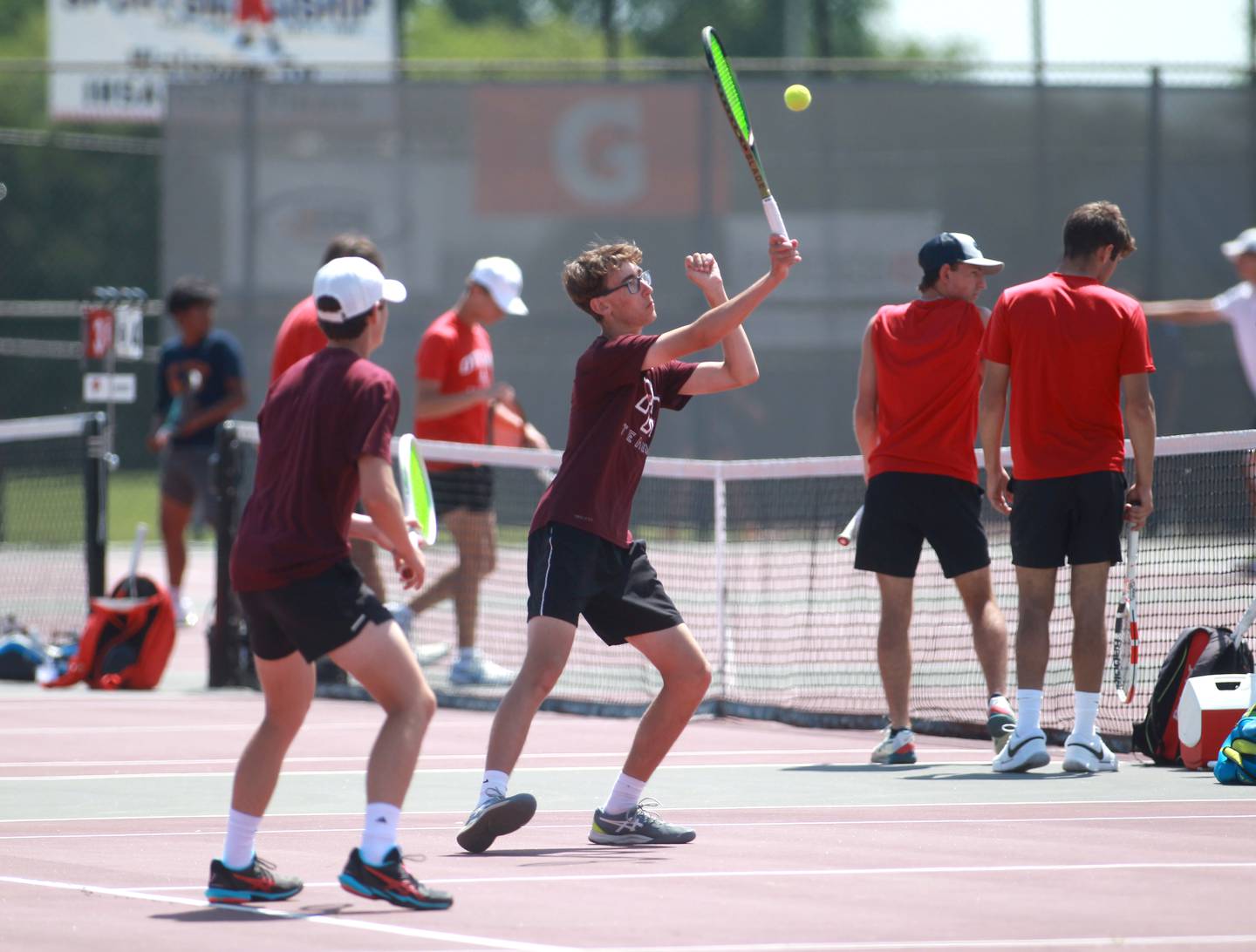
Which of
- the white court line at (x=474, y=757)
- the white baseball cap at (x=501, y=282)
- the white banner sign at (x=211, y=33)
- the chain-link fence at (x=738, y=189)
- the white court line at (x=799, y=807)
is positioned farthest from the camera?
the white banner sign at (x=211, y=33)

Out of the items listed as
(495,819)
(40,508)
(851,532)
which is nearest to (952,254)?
(851,532)

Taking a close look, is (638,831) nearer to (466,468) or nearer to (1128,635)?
(1128,635)

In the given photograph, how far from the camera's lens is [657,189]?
19.3 meters

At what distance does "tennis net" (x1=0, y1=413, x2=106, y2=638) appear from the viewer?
37.8ft

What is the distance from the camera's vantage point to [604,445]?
20.0 ft

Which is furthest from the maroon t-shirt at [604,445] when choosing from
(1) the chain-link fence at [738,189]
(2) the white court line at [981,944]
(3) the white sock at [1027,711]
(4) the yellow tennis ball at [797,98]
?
(1) the chain-link fence at [738,189]

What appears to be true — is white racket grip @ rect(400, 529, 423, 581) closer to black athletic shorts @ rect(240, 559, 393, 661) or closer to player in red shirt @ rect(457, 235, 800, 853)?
black athletic shorts @ rect(240, 559, 393, 661)

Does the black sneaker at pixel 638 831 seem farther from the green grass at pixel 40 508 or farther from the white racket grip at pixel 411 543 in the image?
the green grass at pixel 40 508

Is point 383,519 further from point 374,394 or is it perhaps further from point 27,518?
point 27,518

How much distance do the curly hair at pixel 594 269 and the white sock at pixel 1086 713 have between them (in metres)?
2.42

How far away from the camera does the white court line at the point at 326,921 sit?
4.66 meters

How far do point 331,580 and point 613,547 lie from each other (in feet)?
3.96

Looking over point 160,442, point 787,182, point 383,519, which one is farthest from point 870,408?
point 787,182

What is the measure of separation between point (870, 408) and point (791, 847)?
2.30 m
